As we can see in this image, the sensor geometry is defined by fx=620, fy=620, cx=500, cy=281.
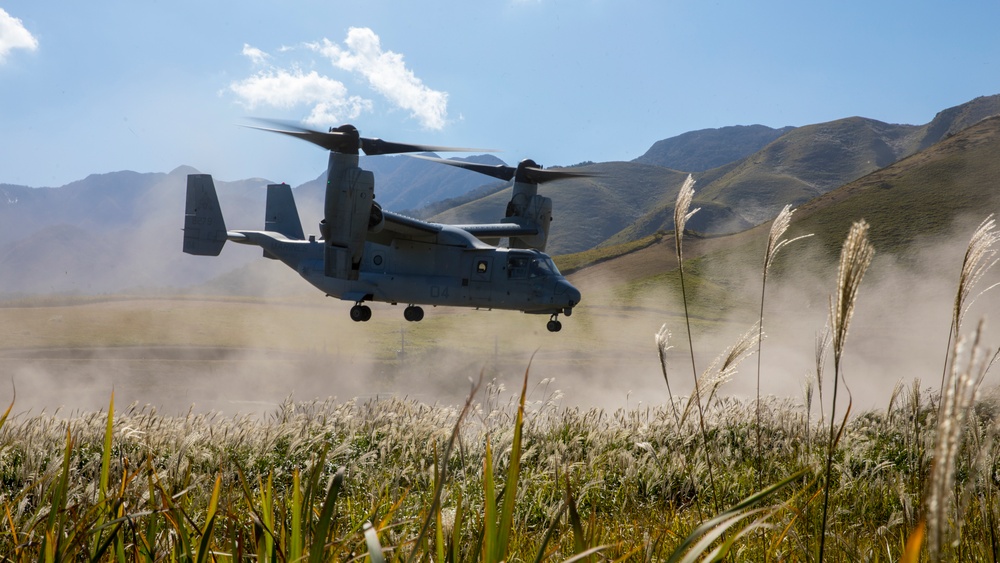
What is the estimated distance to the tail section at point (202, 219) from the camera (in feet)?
82.9

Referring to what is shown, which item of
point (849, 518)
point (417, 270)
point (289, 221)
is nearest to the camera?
point (849, 518)

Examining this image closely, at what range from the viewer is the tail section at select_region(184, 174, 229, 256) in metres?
25.3

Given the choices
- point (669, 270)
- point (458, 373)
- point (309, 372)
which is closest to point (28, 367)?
point (309, 372)

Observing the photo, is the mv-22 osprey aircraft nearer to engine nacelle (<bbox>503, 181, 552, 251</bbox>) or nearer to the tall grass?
engine nacelle (<bbox>503, 181, 552, 251</bbox>)

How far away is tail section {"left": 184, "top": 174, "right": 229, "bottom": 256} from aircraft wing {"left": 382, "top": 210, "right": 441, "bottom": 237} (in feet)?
27.7

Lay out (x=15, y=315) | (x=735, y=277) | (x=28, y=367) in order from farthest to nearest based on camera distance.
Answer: (x=735, y=277)
(x=15, y=315)
(x=28, y=367)

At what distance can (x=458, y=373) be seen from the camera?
4541cm

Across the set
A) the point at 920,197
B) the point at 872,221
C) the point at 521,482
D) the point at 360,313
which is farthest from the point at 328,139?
the point at 920,197

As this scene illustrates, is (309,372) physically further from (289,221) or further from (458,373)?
(289,221)

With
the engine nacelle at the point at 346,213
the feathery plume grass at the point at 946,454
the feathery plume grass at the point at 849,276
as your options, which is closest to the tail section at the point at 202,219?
the engine nacelle at the point at 346,213

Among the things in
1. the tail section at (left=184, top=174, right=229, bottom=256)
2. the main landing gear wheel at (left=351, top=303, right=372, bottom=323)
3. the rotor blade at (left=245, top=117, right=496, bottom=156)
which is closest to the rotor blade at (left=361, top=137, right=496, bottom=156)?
the rotor blade at (left=245, top=117, right=496, bottom=156)

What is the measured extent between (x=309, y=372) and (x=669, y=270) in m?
65.4

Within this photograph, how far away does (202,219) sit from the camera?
2564 cm

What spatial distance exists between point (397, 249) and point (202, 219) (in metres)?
9.25
